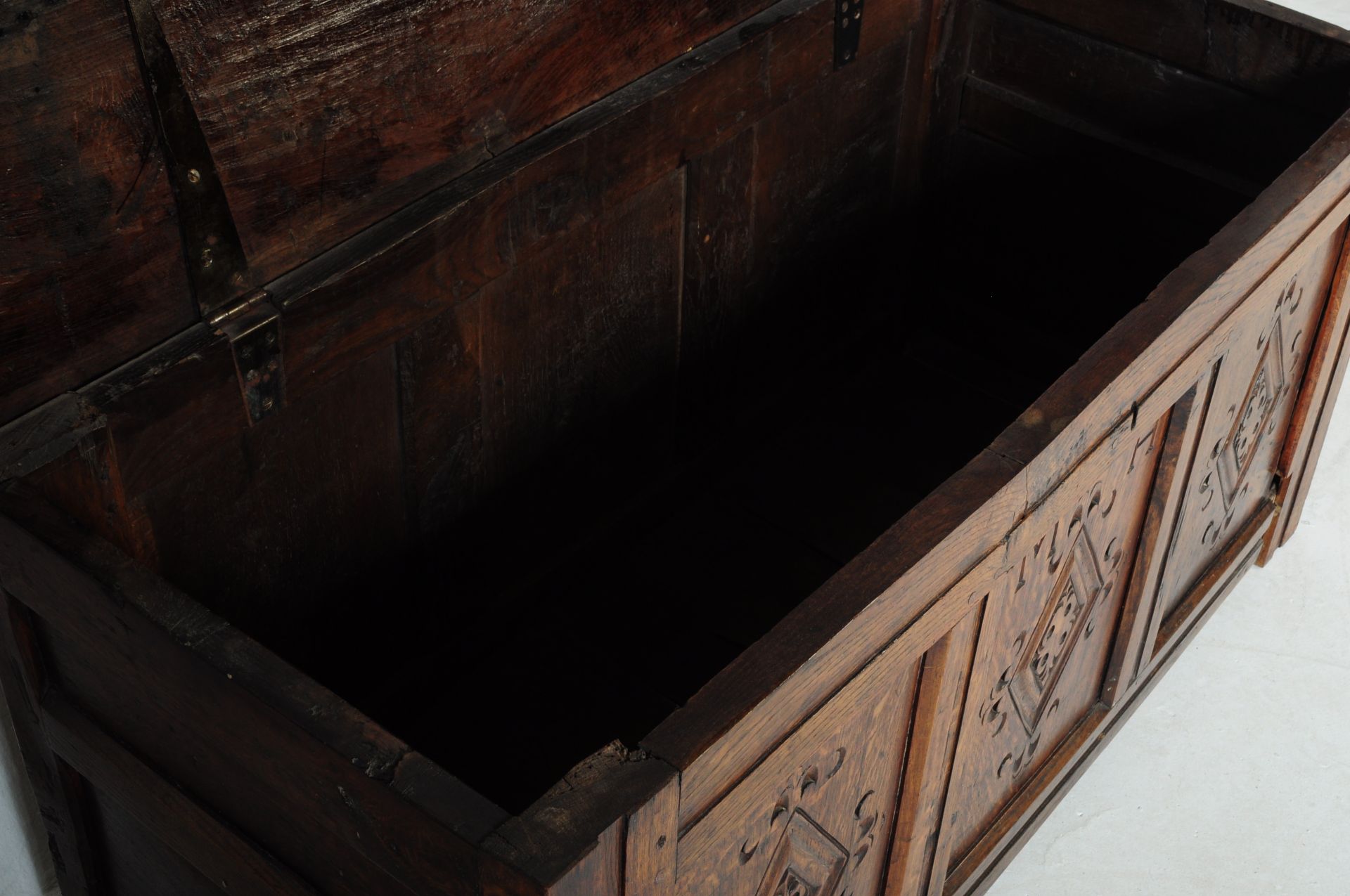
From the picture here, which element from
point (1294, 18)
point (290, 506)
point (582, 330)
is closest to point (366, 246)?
point (290, 506)

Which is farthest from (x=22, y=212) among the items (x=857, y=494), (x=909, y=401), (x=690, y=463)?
(x=909, y=401)

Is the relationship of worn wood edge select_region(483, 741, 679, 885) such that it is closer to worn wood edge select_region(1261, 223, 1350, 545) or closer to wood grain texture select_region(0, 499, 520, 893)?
wood grain texture select_region(0, 499, 520, 893)

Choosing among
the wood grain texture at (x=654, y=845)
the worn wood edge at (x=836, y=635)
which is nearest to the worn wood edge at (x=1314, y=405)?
the worn wood edge at (x=836, y=635)

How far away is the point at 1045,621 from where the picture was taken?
90.4 inches

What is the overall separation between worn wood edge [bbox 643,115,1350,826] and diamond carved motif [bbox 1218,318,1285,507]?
0.22 metres

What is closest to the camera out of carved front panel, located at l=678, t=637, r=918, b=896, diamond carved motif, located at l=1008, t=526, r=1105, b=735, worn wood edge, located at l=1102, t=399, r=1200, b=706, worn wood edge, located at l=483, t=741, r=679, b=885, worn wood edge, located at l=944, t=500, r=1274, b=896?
worn wood edge, located at l=483, t=741, r=679, b=885

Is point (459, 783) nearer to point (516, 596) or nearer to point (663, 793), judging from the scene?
point (663, 793)

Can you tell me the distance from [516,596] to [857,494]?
74 cm

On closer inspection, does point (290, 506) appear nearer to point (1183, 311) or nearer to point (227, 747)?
point (227, 747)

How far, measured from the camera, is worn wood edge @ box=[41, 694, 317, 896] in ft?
6.05

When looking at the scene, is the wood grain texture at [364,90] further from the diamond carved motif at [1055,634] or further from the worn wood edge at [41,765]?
the diamond carved motif at [1055,634]

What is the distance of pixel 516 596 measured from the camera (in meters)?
2.77

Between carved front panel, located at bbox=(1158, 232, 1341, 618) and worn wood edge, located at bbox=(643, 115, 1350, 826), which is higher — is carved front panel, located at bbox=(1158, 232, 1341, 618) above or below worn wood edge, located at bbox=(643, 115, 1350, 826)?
below

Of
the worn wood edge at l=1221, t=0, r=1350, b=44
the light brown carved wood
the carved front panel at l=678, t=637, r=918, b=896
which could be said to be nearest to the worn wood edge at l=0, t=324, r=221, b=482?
the carved front panel at l=678, t=637, r=918, b=896
